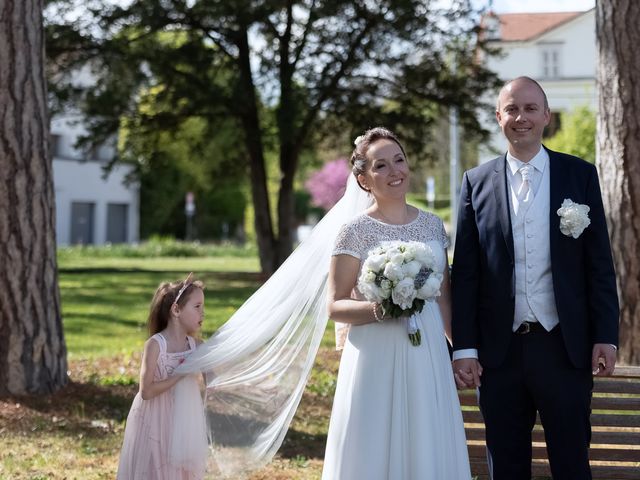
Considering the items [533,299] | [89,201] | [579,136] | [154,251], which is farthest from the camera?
[89,201]

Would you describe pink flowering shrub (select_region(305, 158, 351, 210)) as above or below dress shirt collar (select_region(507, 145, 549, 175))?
above

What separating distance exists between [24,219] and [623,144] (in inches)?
190

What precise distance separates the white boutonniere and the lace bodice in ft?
1.98

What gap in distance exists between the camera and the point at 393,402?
4.14m

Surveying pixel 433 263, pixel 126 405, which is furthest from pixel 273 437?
pixel 126 405

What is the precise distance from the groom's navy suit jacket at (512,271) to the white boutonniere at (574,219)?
0.05 meters

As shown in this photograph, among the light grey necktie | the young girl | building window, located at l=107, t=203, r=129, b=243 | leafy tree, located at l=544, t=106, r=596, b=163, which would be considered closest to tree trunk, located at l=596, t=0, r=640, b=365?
the light grey necktie

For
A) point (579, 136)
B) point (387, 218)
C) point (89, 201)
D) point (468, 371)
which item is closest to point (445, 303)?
point (468, 371)

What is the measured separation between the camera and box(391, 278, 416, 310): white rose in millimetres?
3892

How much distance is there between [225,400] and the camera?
5.10 metres

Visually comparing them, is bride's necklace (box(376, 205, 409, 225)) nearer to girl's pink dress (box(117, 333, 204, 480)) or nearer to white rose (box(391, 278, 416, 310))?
white rose (box(391, 278, 416, 310))

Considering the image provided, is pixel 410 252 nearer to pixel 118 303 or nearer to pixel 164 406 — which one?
pixel 164 406

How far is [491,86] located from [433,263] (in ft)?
52.9

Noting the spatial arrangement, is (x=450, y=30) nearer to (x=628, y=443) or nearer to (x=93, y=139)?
(x=93, y=139)
